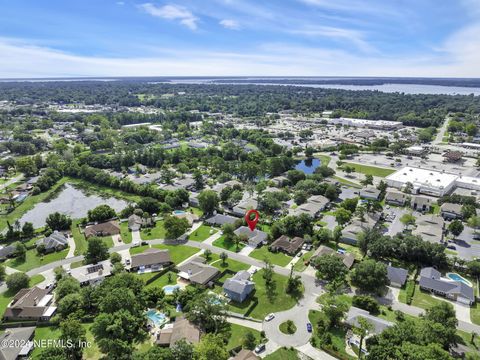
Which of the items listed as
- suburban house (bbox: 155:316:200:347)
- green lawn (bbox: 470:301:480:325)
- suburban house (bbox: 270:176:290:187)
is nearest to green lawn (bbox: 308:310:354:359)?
suburban house (bbox: 155:316:200:347)

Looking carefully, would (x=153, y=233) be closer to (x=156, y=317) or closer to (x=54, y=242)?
(x=54, y=242)

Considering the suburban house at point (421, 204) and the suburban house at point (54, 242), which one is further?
the suburban house at point (421, 204)

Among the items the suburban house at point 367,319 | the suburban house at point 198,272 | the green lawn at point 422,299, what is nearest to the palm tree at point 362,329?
the suburban house at point 367,319

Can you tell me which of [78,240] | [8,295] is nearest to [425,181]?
[78,240]

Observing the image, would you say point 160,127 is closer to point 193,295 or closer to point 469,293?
point 193,295

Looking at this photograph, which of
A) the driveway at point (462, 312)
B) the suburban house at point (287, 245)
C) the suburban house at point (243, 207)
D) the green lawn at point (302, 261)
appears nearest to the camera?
the driveway at point (462, 312)

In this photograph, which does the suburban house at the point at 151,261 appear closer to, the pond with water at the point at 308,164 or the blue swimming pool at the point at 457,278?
the blue swimming pool at the point at 457,278
